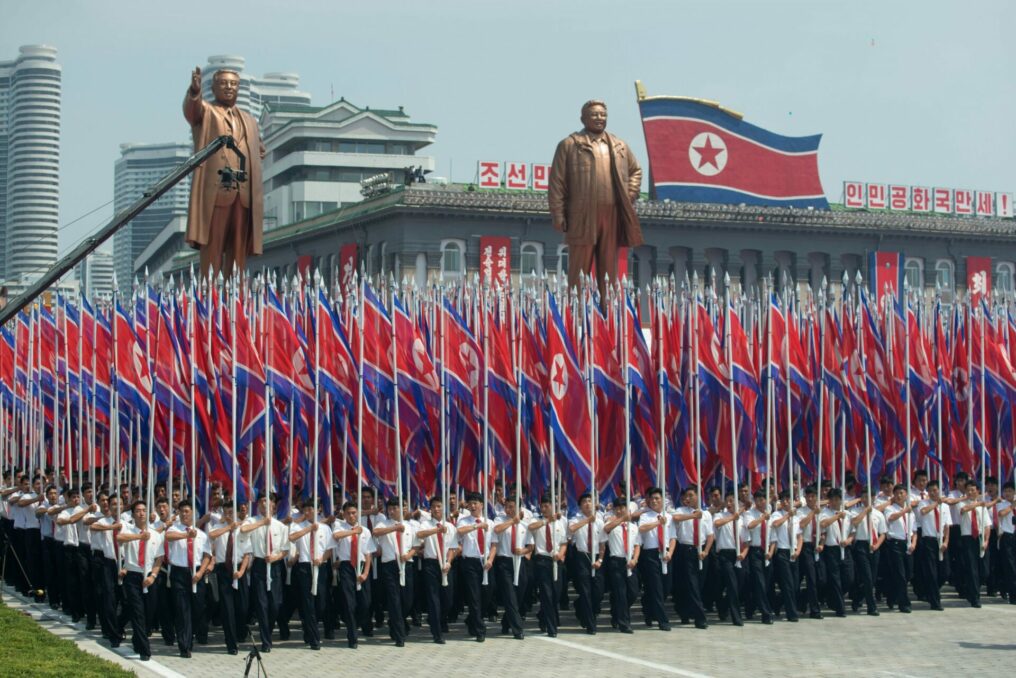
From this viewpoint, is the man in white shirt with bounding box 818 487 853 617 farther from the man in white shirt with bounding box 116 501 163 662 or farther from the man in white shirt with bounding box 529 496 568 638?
the man in white shirt with bounding box 116 501 163 662

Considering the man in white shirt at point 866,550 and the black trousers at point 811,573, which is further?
the man in white shirt at point 866,550

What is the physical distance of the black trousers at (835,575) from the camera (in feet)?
58.5

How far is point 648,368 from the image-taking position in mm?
19797

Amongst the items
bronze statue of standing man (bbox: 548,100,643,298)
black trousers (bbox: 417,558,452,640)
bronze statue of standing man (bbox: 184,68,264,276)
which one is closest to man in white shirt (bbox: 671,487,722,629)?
black trousers (bbox: 417,558,452,640)

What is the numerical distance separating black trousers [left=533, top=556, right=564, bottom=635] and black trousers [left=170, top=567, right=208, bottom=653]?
333cm

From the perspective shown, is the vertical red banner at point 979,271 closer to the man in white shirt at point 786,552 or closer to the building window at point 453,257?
the building window at point 453,257

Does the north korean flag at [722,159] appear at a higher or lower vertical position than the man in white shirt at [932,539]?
higher

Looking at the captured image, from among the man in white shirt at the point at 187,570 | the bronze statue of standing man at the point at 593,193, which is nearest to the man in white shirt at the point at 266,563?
the man in white shirt at the point at 187,570

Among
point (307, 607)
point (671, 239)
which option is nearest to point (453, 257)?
point (671, 239)

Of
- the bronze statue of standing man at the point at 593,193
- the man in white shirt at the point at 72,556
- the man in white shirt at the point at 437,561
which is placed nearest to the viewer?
the man in white shirt at the point at 437,561

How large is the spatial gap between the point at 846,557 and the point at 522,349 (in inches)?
177

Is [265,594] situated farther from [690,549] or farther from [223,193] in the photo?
[223,193]

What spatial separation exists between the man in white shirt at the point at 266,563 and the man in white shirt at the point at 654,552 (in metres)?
3.80

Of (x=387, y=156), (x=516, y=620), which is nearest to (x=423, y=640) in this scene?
(x=516, y=620)
